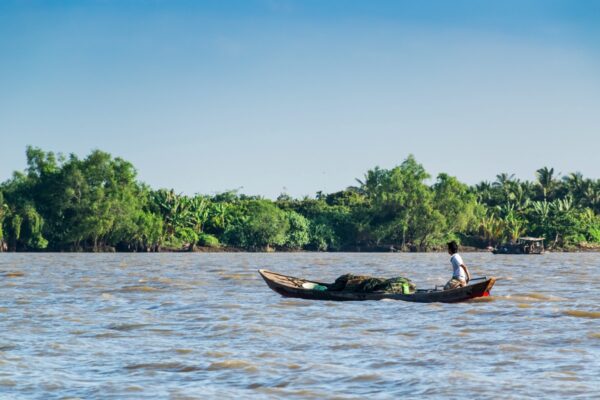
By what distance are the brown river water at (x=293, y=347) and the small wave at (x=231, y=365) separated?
0.03m

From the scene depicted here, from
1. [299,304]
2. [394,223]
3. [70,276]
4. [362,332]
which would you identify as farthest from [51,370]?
[394,223]

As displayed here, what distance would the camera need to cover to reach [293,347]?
53.1ft

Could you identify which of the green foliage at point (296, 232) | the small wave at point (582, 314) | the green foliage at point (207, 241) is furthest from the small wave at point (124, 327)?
the green foliage at point (296, 232)

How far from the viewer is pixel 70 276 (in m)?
40.2

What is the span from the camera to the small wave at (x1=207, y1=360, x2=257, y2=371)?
550 inches

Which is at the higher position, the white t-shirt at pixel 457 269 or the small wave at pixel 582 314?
the white t-shirt at pixel 457 269

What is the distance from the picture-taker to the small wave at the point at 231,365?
13969mm

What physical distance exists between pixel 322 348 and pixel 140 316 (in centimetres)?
681

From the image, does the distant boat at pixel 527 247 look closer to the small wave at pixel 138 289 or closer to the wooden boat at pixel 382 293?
the small wave at pixel 138 289

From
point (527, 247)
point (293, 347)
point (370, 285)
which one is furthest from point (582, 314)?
point (527, 247)

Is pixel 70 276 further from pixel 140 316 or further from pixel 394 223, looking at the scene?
pixel 394 223

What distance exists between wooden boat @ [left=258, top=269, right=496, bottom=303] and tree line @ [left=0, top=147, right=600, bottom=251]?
66601 millimetres

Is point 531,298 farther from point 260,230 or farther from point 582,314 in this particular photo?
point 260,230

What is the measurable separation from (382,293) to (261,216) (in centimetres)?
8014
